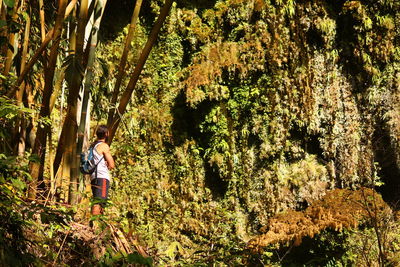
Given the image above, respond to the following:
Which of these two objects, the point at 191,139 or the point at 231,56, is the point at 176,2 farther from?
the point at 191,139

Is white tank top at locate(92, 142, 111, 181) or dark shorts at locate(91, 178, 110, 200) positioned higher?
white tank top at locate(92, 142, 111, 181)

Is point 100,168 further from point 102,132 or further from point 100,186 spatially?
point 102,132

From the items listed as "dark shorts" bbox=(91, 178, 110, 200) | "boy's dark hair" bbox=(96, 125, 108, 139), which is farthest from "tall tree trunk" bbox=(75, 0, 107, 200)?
"dark shorts" bbox=(91, 178, 110, 200)

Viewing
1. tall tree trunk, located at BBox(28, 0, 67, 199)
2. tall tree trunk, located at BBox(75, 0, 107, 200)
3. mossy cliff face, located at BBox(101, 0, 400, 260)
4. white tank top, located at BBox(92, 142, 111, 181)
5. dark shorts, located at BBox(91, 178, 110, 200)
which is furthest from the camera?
mossy cliff face, located at BBox(101, 0, 400, 260)

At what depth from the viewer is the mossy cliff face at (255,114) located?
705cm

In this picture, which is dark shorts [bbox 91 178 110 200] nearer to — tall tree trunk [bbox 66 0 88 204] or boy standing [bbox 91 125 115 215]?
boy standing [bbox 91 125 115 215]

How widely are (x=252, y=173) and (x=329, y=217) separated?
1.40 metres

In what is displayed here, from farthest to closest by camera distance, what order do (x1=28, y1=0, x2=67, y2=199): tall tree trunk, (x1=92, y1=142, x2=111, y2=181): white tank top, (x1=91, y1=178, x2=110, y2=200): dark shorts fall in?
(x1=91, y1=178, x2=110, y2=200): dark shorts, (x1=92, y1=142, x2=111, y2=181): white tank top, (x1=28, y1=0, x2=67, y2=199): tall tree trunk

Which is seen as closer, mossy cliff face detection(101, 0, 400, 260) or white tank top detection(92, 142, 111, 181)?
white tank top detection(92, 142, 111, 181)

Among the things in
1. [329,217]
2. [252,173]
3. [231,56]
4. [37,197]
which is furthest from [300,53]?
[37,197]

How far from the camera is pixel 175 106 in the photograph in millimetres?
7355

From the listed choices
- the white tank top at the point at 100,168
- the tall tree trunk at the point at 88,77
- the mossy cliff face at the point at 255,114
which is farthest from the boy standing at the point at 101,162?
the mossy cliff face at the point at 255,114

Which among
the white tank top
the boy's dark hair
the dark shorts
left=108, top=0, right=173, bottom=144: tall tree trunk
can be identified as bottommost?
the dark shorts

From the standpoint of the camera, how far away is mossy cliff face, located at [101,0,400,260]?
23.1 feet
